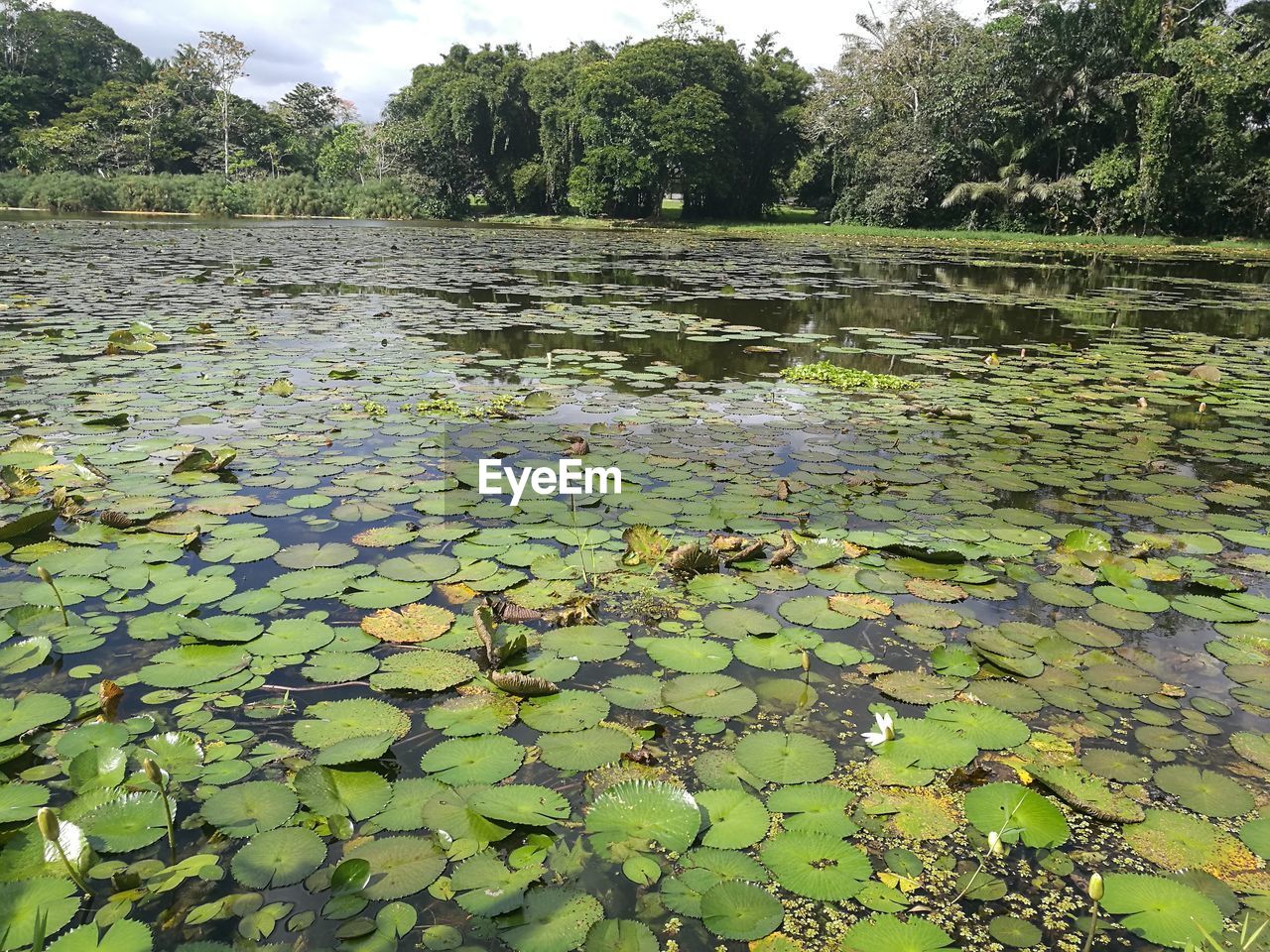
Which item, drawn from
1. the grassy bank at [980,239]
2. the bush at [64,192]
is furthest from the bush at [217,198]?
the grassy bank at [980,239]

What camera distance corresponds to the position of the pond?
140cm

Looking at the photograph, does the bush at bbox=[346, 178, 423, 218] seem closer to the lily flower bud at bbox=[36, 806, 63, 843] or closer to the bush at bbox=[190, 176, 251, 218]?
the bush at bbox=[190, 176, 251, 218]

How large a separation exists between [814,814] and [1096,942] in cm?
51

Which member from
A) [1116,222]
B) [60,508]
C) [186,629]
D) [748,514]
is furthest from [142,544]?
[1116,222]

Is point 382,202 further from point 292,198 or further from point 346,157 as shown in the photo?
point 346,157

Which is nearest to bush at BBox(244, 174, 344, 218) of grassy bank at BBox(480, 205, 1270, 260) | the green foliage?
grassy bank at BBox(480, 205, 1270, 260)

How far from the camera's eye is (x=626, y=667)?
214 cm

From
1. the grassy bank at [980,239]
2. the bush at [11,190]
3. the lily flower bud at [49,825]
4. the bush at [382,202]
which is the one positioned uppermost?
the bush at [382,202]

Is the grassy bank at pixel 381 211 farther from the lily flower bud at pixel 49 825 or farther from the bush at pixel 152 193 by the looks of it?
the lily flower bud at pixel 49 825

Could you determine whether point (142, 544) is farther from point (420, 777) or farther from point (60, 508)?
point (420, 777)

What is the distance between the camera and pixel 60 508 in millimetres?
2906

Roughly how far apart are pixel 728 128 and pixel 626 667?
32081 mm

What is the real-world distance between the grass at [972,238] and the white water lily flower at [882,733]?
22.5 metres

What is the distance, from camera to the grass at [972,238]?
67.7 feet
